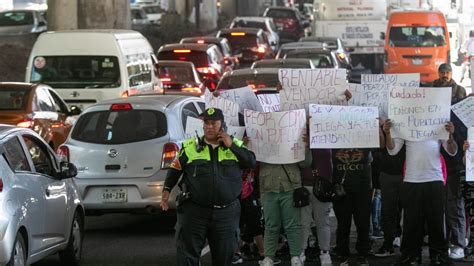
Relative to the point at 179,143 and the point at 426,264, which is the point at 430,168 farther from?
the point at 179,143

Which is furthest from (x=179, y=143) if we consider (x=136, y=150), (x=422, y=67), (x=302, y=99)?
(x=422, y=67)

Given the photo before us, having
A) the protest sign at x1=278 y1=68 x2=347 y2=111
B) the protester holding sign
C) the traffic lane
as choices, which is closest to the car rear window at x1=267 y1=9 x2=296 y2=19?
the traffic lane

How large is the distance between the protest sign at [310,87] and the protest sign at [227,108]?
1.47 ft

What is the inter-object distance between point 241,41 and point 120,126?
25.4m

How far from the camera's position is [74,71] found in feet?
67.3

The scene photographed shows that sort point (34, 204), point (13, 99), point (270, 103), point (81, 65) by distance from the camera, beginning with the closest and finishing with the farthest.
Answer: point (34, 204), point (270, 103), point (13, 99), point (81, 65)

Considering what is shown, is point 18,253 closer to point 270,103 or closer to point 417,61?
point 270,103

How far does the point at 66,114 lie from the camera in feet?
57.8

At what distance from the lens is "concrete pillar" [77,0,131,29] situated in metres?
30.9

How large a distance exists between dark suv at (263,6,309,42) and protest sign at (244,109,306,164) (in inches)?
1788

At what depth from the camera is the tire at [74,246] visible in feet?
36.4

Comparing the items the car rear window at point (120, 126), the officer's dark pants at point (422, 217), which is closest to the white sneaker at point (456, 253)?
the officer's dark pants at point (422, 217)

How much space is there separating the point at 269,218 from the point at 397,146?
1.43 metres

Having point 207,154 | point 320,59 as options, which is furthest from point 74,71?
point 207,154
